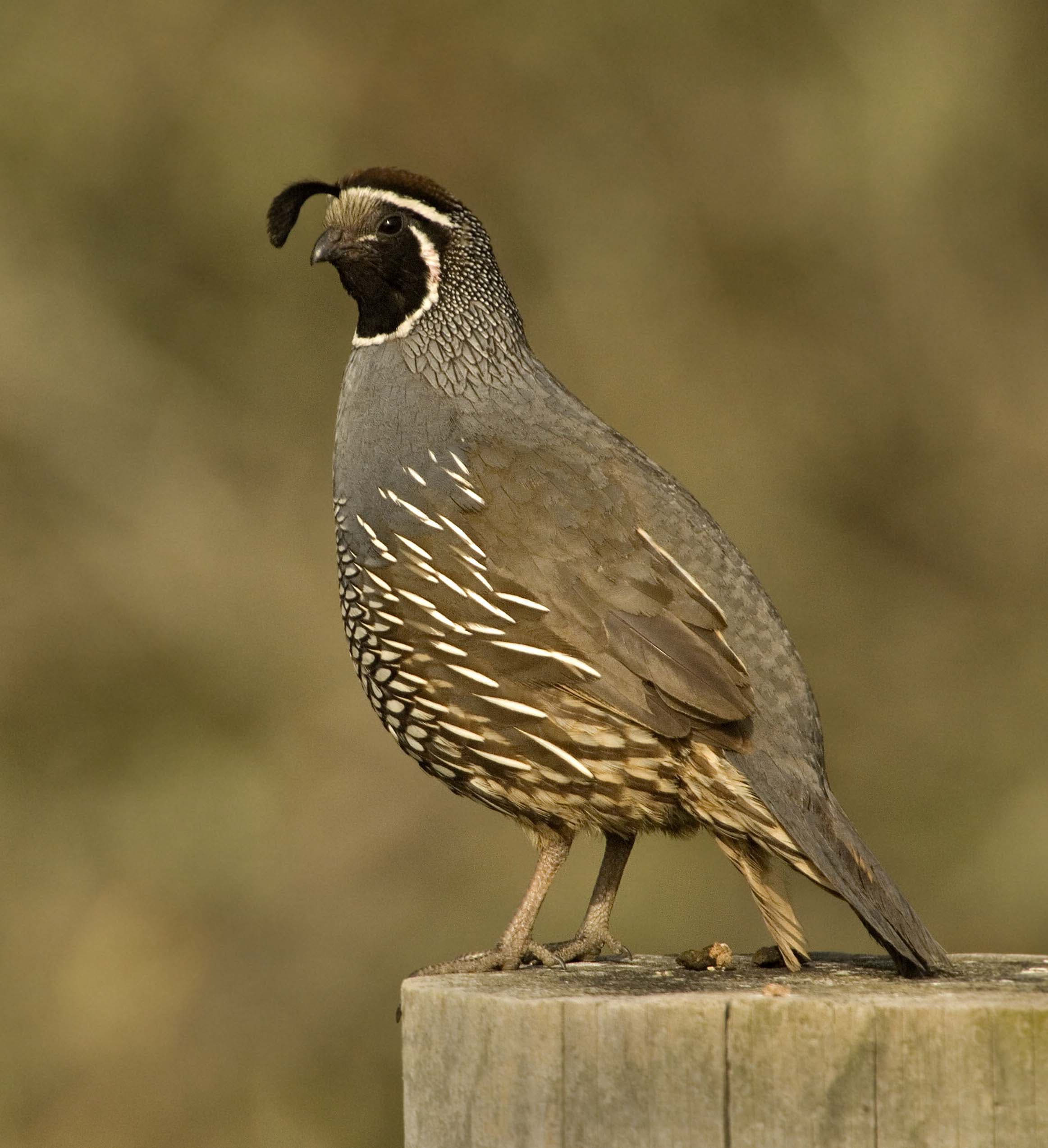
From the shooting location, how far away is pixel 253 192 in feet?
26.9

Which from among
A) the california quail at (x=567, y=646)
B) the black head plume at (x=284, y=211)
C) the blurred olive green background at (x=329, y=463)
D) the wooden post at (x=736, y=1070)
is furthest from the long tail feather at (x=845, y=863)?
the blurred olive green background at (x=329, y=463)

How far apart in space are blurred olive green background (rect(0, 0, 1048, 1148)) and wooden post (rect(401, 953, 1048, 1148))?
4.38 m

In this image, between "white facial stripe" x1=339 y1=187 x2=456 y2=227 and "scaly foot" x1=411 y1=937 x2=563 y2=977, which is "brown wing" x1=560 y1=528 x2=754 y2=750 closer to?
"scaly foot" x1=411 y1=937 x2=563 y2=977

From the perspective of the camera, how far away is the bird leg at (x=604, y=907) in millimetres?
3525

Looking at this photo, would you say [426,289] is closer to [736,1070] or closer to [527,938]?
[527,938]

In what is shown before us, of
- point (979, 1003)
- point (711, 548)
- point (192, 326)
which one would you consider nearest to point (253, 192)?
point (192, 326)

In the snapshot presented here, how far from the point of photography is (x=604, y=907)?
3566 millimetres

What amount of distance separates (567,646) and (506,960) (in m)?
0.61

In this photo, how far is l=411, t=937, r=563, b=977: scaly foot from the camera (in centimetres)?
327

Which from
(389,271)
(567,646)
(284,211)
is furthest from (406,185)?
(567,646)

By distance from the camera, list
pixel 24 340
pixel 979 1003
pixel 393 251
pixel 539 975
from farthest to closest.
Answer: pixel 24 340, pixel 393 251, pixel 539 975, pixel 979 1003

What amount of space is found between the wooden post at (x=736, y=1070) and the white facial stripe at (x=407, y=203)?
192 cm

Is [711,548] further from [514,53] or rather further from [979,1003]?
[514,53]

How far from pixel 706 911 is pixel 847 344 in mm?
2759
